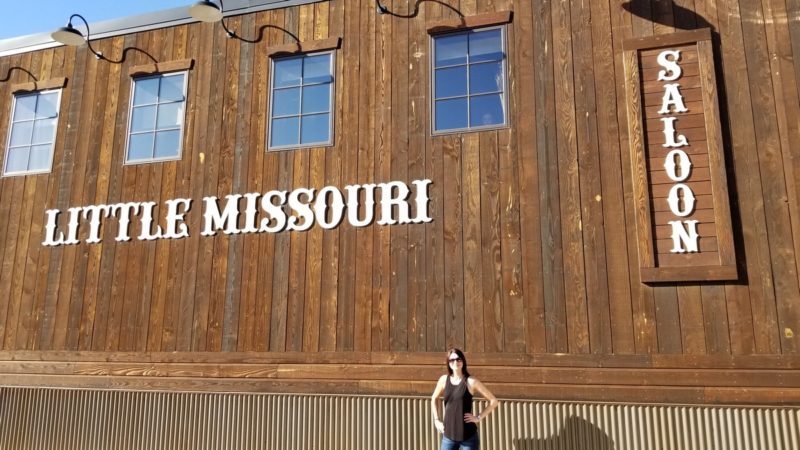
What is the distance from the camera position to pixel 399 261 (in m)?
6.46

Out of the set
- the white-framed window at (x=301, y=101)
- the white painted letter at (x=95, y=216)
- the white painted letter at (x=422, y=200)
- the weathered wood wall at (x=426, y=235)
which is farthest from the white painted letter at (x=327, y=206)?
the white painted letter at (x=95, y=216)

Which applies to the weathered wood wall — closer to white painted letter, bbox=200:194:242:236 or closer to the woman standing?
white painted letter, bbox=200:194:242:236

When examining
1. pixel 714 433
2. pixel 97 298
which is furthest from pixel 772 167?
pixel 97 298

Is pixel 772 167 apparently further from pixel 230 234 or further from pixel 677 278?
pixel 230 234

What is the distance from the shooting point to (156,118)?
25.6ft

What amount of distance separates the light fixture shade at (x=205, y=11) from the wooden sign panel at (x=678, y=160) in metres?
4.61

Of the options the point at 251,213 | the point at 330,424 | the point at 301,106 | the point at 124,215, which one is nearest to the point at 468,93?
the point at 301,106

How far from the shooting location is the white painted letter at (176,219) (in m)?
7.26

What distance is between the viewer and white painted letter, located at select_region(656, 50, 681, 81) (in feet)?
20.1

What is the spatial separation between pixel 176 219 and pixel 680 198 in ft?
18.8

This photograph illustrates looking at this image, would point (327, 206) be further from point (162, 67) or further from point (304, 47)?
point (162, 67)

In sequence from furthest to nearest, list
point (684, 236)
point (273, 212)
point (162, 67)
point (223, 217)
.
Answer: point (162, 67) < point (223, 217) < point (273, 212) < point (684, 236)

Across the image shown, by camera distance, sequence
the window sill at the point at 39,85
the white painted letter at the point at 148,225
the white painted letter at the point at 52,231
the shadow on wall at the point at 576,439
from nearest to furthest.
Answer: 1. the shadow on wall at the point at 576,439
2. the white painted letter at the point at 148,225
3. the white painted letter at the point at 52,231
4. the window sill at the point at 39,85

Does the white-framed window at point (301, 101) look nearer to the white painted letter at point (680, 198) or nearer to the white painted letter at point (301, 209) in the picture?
the white painted letter at point (301, 209)
